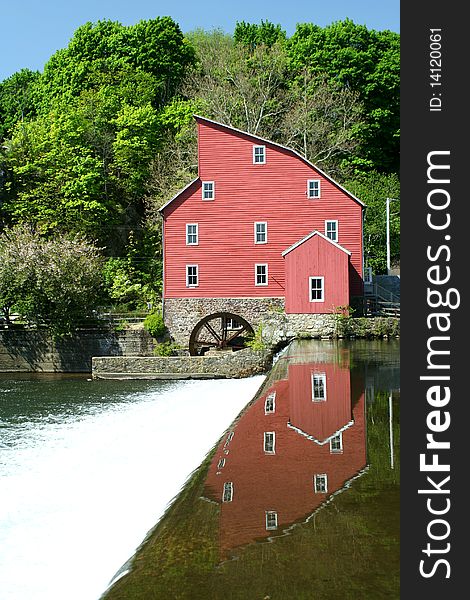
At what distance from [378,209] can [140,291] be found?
1452cm

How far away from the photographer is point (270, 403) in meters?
13.9

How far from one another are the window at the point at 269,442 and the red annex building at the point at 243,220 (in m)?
22.3

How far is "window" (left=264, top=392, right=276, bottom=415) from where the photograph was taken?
42.5 feet

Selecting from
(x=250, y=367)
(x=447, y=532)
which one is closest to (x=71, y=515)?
(x=447, y=532)

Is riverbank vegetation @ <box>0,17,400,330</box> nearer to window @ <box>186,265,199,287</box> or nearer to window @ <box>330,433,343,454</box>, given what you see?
window @ <box>186,265,199,287</box>

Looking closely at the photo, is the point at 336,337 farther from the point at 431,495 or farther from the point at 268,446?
the point at 431,495

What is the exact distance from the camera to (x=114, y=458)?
13109 mm

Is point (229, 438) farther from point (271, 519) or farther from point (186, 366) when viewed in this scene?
point (186, 366)

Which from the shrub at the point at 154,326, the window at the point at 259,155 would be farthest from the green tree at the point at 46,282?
the window at the point at 259,155

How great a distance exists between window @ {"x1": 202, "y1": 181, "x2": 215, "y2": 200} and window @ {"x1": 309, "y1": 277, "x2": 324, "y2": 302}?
20.6 ft

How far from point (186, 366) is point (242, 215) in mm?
8572

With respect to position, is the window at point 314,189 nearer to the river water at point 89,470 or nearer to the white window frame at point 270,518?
the river water at point 89,470

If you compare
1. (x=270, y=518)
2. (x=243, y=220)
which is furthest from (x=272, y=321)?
(x=270, y=518)

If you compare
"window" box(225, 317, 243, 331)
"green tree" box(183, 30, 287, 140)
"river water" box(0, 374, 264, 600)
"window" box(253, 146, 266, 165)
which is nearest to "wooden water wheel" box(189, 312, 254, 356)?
"window" box(225, 317, 243, 331)
